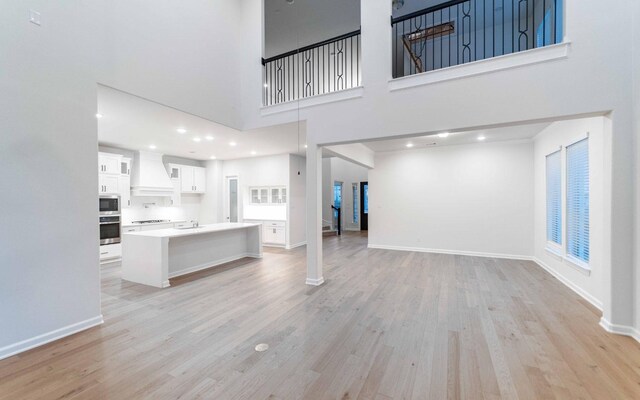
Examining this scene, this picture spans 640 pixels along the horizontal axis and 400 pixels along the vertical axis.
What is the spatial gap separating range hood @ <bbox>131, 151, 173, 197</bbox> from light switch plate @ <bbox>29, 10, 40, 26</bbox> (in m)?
4.95

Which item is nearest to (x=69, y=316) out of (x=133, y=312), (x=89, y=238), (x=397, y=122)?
(x=133, y=312)

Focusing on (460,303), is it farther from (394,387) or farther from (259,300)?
(259,300)

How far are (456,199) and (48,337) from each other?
7527 mm

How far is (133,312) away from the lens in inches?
132

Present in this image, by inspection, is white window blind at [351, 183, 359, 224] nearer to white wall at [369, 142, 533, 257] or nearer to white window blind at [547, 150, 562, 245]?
white wall at [369, 142, 533, 257]

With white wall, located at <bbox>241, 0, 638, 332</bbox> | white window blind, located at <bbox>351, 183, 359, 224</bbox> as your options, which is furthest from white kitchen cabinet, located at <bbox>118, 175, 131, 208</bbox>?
white window blind, located at <bbox>351, 183, 359, 224</bbox>

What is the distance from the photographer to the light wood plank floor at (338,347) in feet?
6.51

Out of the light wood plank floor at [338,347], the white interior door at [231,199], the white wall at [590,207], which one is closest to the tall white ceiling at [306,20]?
the white interior door at [231,199]

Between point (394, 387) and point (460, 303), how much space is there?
2.10 meters

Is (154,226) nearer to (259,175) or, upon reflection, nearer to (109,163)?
(109,163)

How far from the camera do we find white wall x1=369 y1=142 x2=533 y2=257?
6.03m

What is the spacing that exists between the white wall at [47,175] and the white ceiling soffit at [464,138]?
4594 mm

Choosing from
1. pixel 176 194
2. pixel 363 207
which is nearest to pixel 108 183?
pixel 176 194

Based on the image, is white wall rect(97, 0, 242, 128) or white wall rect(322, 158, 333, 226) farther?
white wall rect(322, 158, 333, 226)
